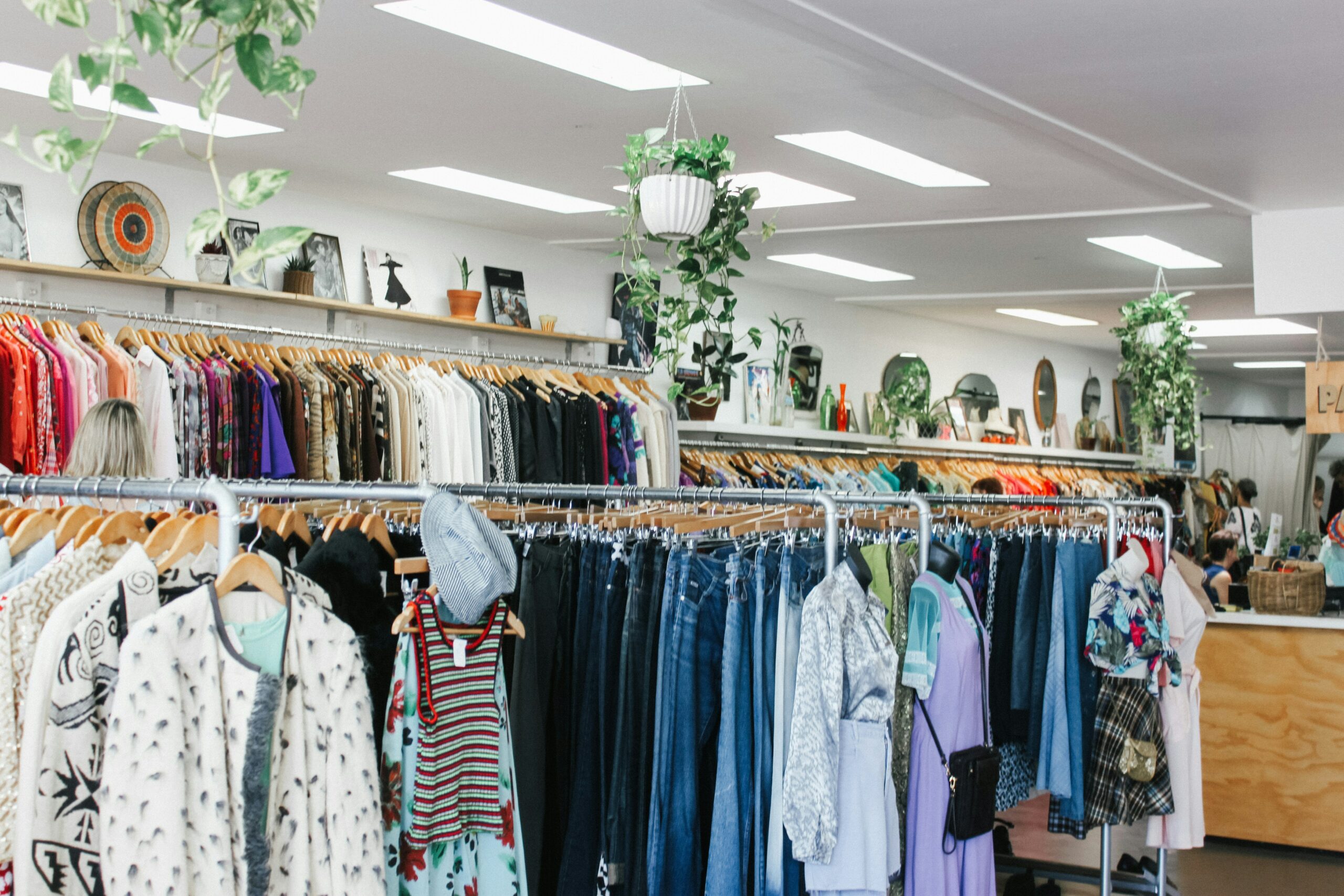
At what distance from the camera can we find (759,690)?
3.07 meters

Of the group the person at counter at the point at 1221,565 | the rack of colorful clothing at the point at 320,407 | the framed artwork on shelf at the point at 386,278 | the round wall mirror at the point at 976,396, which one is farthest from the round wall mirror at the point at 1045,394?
the framed artwork on shelf at the point at 386,278

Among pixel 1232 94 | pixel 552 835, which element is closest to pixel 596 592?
pixel 552 835

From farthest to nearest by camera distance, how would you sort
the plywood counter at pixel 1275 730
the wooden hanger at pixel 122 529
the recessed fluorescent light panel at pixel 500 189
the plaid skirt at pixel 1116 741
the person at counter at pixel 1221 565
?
the person at counter at pixel 1221 565
the recessed fluorescent light panel at pixel 500 189
the plywood counter at pixel 1275 730
the plaid skirt at pixel 1116 741
the wooden hanger at pixel 122 529

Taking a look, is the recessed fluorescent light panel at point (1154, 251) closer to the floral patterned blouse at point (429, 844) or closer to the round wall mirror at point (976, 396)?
the round wall mirror at point (976, 396)

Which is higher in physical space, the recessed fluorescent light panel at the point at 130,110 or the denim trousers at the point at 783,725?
the recessed fluorescent light panel at the point at 130,110

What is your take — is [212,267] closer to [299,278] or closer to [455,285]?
[299,278]

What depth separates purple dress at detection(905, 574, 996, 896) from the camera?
3396 millimetres

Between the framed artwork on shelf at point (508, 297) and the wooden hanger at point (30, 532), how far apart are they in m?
5.55

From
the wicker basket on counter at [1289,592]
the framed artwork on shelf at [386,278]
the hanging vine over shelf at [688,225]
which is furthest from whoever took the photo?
the framed artwork on shelf at [386,278]

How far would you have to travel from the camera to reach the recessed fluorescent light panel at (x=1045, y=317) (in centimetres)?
1110

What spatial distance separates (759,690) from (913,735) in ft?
2.02

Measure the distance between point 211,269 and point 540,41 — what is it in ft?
9.12

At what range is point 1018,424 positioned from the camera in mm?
12961

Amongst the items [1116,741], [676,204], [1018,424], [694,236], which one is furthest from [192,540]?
[1018,424]
